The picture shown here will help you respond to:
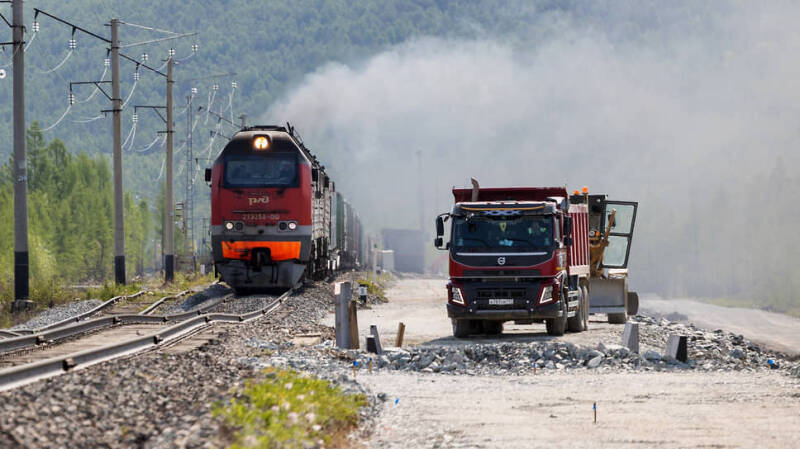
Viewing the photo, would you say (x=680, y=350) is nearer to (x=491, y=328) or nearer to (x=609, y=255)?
(x=491, y=328)

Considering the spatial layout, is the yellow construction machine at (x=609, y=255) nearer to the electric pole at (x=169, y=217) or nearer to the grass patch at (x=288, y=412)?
the electric pole at (x=169, y=217)

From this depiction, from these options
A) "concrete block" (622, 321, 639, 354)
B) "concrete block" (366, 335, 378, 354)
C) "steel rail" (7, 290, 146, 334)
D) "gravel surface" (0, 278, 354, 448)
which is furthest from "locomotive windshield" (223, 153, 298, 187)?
"gravel surface" (0, 278, 354, 448)

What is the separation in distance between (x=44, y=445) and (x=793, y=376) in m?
11.6

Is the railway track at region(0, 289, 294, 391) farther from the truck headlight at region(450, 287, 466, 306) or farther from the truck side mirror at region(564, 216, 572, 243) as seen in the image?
the truck side mirror at region(564, 216, 572, 243)

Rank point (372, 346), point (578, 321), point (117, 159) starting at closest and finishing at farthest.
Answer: point (372, 346), point (578, 321), point (117, 159)

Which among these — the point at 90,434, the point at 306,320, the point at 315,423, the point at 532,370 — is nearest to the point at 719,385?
the point at 532,370

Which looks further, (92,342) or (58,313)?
(58,313)

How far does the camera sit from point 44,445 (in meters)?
7.88

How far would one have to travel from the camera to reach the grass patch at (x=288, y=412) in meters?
8.58

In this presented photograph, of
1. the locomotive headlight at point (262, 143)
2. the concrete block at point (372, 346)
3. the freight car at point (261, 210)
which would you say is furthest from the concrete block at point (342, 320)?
the locomotive headlight at point (262, 143)

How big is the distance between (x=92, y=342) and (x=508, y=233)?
8.50 meters

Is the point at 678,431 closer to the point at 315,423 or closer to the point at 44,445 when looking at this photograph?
the point at 315,423

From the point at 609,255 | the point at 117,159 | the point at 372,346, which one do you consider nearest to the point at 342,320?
the point at 372,346

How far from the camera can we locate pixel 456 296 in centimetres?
2202
